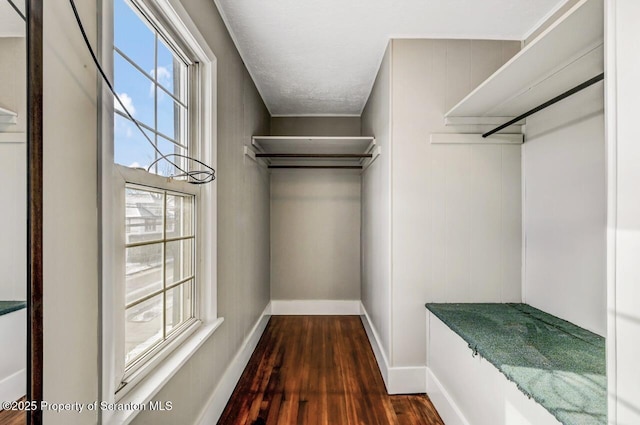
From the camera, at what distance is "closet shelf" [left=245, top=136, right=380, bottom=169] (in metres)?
3.02

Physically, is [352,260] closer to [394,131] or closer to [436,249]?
[436,249]

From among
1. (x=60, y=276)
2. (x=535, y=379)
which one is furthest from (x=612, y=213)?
(x=60, y=276)

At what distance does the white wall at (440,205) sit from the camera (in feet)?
7.43

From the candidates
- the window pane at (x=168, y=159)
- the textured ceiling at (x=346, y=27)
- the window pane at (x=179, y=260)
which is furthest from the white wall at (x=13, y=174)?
the textured ceiling at (x=346, y=27)

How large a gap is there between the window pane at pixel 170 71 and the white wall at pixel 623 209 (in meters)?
1.70

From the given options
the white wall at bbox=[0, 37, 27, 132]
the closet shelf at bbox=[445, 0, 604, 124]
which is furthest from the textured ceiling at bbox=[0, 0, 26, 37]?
the closet shelf at bbox=[445, 0, 604, 124]

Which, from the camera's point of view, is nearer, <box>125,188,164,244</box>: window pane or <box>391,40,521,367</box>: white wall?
<box>125,188,164,244</box>: window pane

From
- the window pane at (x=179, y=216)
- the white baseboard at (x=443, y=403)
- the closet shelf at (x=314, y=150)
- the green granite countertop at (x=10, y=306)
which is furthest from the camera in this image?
the closet shelf at (x=314, y=150)

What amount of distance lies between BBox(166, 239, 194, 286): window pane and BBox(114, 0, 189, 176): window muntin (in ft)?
1.28

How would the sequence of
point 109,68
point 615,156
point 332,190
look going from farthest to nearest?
point 332,190, point 109,68, point 615,156

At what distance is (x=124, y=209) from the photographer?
1159 mm

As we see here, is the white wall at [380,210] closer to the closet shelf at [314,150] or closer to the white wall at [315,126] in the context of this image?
the closet shelf at [314,150]

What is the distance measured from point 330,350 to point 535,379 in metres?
2.02

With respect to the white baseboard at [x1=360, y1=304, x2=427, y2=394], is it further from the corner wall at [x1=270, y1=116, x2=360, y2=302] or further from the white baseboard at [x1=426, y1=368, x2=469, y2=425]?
the corner wall at [x1=270, y1=116, x2=360, y2=302]
